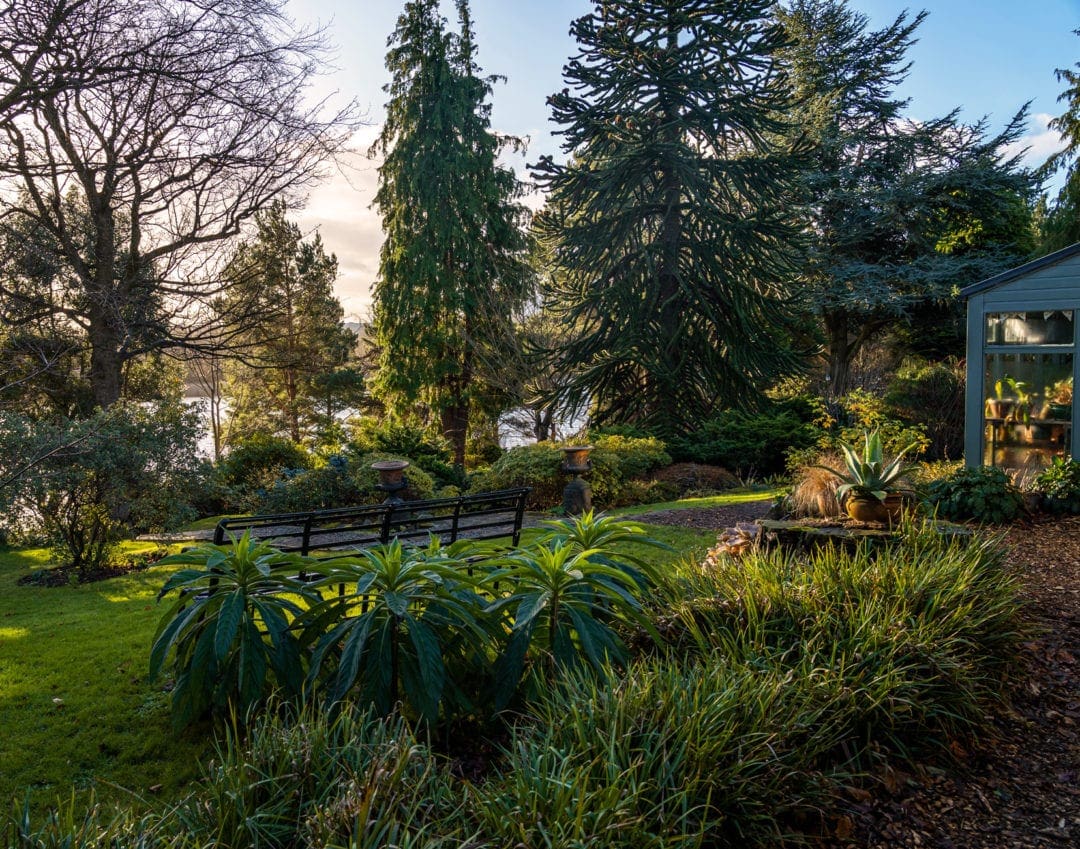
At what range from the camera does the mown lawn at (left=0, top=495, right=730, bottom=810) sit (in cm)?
296

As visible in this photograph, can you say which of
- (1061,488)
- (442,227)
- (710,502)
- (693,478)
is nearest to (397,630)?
(1061,488)

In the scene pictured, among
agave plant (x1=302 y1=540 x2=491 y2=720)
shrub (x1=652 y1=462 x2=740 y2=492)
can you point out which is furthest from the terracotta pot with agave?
shrub (x1=652 y1=462 x2=740 y2=492)

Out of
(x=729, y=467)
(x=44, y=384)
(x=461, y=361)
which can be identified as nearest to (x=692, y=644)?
(x=729, y=467)

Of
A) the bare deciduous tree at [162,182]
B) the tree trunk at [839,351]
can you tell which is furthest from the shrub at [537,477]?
the tree trunk at [839,351]

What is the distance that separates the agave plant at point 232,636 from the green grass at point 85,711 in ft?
0.96

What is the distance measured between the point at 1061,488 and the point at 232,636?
8130 millimetres

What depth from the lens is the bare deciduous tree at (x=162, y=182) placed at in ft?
33.8

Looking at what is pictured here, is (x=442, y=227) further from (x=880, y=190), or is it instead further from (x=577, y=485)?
(x=880, y=190)

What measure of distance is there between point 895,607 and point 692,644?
3.26ft

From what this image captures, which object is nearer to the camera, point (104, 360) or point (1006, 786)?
point (1006, 786)

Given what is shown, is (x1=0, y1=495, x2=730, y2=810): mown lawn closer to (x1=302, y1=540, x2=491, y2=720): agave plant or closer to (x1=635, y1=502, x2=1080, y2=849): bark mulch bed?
(x1=302, y1=540, x2=491, y2=720): agave plant

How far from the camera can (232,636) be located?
2.84 m

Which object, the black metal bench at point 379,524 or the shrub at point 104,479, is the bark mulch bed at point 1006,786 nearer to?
the black metal bench at point 379,524

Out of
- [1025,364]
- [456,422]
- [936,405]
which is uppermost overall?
[1025,364]
